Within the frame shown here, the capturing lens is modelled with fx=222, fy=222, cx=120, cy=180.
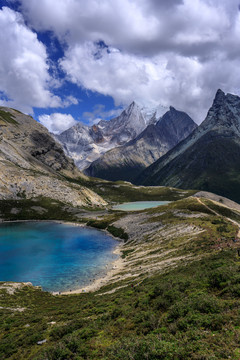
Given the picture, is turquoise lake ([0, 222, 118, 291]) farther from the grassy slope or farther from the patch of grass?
the grassy slope

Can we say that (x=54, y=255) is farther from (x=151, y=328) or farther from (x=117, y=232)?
(x=151, y=328)

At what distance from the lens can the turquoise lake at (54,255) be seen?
56.8m

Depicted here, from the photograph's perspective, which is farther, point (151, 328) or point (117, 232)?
point (117, 232)

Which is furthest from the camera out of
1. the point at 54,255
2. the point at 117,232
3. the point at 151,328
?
the point at 117,232

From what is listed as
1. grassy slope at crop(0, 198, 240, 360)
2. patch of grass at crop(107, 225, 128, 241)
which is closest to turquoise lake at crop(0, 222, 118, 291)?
patch of grass at crop(107, 225, 128, 241)

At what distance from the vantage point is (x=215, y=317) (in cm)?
1530

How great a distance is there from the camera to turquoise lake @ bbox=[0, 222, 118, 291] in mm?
56772

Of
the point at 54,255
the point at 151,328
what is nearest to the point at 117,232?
the point at 54,255

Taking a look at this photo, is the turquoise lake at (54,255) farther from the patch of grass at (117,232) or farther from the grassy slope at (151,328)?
the grassy slope at (151,328)

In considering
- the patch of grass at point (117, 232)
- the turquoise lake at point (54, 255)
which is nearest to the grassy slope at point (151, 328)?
the turquoise lake at point (54, 255)

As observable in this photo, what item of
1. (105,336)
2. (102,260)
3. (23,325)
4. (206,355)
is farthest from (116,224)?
(206,355)

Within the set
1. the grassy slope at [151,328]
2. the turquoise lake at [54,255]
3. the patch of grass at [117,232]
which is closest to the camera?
the grassy slope at [151,328]

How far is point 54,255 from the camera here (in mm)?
76062

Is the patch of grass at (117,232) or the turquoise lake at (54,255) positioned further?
the patch of grass at (117,232)
